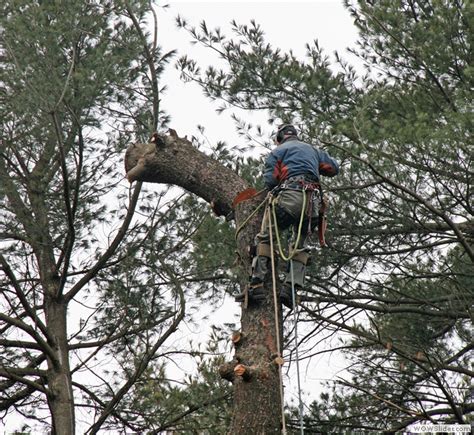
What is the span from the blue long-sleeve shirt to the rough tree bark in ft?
0.99

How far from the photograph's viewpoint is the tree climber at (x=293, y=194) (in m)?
4.99

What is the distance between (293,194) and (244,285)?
2.22 feet

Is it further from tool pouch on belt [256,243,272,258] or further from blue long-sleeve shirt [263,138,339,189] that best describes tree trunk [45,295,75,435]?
tool pouch on belt [256,243,272,258]

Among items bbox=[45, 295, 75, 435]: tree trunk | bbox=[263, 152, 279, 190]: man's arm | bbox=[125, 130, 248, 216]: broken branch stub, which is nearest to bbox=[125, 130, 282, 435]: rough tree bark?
bbox=[125, 130, 248, 216]: broken branch stub

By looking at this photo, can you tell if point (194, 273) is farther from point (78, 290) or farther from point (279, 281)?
point (279, 281)

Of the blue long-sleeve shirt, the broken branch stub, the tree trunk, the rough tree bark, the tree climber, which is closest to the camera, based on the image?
the rough tree bark

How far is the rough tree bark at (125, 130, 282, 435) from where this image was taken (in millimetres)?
4480

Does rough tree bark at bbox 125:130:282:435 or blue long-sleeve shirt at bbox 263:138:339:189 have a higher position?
blue long-sleeve shirt at bbox 263:138:339:189

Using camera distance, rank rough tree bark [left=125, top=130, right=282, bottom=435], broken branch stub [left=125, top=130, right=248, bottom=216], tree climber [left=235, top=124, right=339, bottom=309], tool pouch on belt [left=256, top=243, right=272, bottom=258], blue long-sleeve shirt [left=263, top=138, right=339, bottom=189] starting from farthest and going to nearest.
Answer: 1. blue long-sleeve shirt [left=263, top=138, right=339, bottom=189]
2. broken branch stub [left=125, top=130, right=248, bottom=216]
3. tree climber [left=235, top=124, right=339, bottom=309]
4. tool pouch on belt [left=256, top=243, right=272, bottom=258]
5. rough tree bark [left=125, top=130, right=282, bottom=435]

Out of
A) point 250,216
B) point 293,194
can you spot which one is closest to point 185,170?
point 250,216

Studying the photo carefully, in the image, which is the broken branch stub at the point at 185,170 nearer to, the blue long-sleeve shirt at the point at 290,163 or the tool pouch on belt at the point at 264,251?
the blue long-sleeve shirt at the point at 290,163

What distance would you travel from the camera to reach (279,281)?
16.3 feet

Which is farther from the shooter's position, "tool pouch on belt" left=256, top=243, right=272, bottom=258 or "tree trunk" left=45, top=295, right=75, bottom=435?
"tree trunk" left=45, top=295, right=75, bottom=435

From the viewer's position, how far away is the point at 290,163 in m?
5.48
